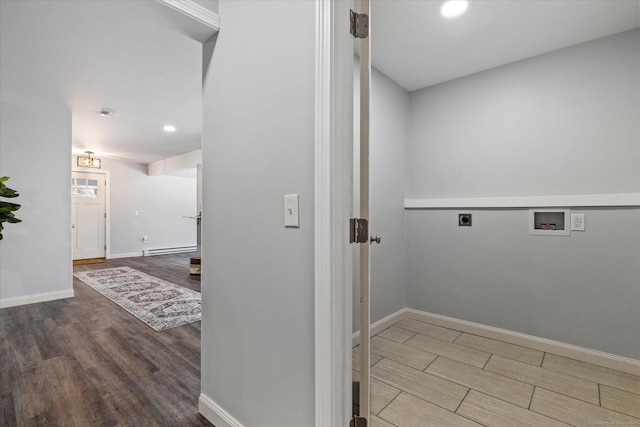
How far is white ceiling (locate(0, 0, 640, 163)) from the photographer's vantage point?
1910 mm

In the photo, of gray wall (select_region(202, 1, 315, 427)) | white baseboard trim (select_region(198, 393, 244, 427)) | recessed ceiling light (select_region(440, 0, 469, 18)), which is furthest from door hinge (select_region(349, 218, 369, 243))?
recessed ceiling light (select_region(440, 0, 469, 18))

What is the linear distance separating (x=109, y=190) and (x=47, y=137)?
3581 mm

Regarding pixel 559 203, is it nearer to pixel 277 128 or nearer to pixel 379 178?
pixel 379 178

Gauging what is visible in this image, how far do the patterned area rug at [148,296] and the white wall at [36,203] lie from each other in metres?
0.69

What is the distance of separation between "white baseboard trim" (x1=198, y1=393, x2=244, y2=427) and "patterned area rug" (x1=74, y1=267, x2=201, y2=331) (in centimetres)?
148

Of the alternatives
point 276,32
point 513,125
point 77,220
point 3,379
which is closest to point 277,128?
point 276,32

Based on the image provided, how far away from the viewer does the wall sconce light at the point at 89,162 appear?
19.9 feet

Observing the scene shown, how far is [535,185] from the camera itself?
244 centimetres

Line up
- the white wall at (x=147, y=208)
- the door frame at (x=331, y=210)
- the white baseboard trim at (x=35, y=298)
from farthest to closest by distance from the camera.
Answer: the white wall at (x=147, y=208) → the white baseboard trim at (x=35, y=298) → the door frame at (x=331, y=210)

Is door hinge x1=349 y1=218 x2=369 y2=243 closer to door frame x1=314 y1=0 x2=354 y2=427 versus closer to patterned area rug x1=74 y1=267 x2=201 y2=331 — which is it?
door frame x1=314 y1=0 x2=354 y2=427

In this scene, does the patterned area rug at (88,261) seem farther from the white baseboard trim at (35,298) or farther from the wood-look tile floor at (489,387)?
the wood-look tile floor at (489,387)

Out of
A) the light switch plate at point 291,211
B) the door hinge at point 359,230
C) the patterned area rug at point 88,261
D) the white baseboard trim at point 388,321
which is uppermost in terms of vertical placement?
the light switch plate at point 291,211

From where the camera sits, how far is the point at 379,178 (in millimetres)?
2730

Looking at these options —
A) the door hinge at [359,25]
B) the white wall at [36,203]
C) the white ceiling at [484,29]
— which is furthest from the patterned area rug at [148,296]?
the white ceiling at [484,29]
